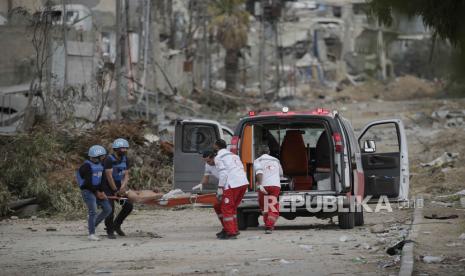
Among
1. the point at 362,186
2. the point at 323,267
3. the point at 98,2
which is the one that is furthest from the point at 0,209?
the point at 98,2

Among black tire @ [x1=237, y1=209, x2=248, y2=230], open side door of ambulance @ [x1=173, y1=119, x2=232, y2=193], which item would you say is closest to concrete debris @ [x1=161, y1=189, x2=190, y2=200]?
open side door of ambulance @ [x1=173, y1=119, x2=232, y2=193]

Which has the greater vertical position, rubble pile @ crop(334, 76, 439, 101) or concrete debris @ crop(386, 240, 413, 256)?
rubble pile @ crop(334, 76, 439, 101)

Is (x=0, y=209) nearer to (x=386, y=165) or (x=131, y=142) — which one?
(x=131, y=142)

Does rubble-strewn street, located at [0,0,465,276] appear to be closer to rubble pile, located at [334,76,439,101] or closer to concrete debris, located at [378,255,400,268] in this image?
concrete debris, located at [378,255,400,268]

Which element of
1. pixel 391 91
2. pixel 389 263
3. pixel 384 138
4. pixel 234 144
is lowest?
pixel 389 263

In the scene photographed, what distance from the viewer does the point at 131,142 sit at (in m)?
24.3

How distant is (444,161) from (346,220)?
1228 cm

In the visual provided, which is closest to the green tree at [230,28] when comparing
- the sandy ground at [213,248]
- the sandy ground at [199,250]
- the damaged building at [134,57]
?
the damaged building at [134,57]

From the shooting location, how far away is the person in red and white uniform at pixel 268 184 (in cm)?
1537

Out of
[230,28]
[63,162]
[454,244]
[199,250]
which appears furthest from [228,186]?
[230,28]

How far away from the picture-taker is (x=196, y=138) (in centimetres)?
1741

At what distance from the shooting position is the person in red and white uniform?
15367 millimetres

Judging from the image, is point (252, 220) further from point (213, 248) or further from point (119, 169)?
point (213, 248)

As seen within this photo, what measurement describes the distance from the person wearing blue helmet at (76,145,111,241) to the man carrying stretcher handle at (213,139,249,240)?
1.76 metres
